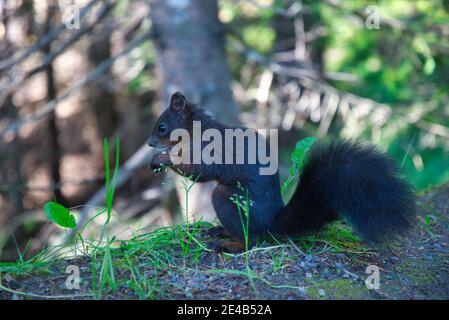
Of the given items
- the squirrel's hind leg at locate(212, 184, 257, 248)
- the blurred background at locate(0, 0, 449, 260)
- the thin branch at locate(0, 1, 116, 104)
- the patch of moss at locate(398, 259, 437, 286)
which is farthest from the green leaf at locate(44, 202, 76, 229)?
the thin branch at locate(0, 1, 116, 104)

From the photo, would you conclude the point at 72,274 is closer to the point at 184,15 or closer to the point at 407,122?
the point at 184,15

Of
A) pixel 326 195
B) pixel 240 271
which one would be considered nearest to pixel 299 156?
pixel 326 195

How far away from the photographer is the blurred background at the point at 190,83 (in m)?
4.32

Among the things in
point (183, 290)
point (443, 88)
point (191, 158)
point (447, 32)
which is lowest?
point (183, 290)

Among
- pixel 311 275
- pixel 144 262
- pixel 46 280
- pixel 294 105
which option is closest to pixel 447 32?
pixel 294 105

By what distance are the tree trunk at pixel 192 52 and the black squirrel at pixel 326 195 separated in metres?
1.67

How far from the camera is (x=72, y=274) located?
2180mm

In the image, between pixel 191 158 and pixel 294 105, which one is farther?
pixel 294 105

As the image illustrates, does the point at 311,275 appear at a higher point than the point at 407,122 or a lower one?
lower

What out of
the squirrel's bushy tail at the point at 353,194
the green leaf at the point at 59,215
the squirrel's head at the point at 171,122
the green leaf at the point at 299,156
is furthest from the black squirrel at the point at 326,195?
the green leaf at the point at 59,215

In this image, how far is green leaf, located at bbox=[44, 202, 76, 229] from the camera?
2.20 m

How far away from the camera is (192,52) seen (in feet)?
14.3

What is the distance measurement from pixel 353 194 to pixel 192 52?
2.51 metres

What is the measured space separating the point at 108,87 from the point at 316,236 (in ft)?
14.4
